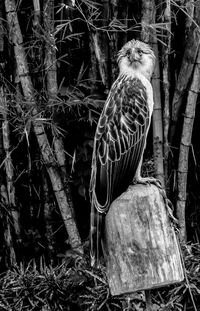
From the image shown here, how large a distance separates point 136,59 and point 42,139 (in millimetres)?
1268

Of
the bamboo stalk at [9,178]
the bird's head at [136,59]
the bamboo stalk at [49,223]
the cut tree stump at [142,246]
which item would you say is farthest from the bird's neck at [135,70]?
the bamboo stalk at [49,223]

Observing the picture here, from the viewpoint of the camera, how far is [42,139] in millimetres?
5562

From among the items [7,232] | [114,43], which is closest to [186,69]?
[114,43]

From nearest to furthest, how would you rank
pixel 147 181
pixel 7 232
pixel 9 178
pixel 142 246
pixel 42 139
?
pixel 142 246
pixel 147 181
pixel 42 139
pixel 9 178
pixel 7 232

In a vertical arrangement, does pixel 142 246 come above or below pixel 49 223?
above

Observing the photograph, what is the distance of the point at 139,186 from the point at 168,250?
16.8 inches

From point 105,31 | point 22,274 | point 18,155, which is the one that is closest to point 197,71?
point 105,31

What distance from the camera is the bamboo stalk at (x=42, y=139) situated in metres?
5.52

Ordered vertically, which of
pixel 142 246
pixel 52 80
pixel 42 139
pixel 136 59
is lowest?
pixel 142 246

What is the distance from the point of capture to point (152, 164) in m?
5.73

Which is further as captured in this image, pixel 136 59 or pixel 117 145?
pixel 136 59

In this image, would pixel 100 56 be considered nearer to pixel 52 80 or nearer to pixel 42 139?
pixel 52 80

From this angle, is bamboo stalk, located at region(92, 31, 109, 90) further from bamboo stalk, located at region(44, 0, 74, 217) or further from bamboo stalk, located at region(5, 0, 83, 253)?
bamboo stalk, located at region(5, 0, 83, 253)

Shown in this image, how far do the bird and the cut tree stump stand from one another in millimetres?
122
